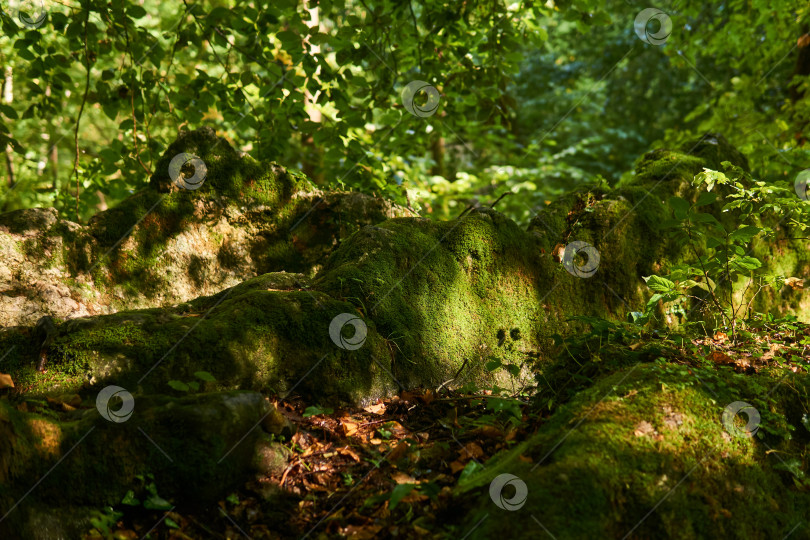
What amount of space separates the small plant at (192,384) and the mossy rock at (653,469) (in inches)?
49.7

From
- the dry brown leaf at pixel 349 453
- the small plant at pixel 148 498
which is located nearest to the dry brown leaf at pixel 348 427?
the dry brown leaf at pixel 349 453

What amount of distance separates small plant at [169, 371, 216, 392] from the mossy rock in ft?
4.14

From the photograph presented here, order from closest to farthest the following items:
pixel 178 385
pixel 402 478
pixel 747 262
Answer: pixel 402 478
pixel 178 385
pixel 747 262

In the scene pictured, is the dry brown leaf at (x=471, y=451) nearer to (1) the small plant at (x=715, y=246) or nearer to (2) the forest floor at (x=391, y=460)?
(2) the forest floor at (x=391, y=460)

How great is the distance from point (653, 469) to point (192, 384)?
1.95 meters

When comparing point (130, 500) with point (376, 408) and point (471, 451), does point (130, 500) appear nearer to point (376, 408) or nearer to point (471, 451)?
point (376, 408)

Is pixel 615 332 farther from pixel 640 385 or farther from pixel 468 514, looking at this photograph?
pixel 468 514

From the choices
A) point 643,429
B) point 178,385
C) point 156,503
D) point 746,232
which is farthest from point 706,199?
point 156,503

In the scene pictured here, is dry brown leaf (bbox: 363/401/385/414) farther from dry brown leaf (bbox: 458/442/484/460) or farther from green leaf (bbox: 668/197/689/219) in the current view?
green leaf (bbox: 668/197/689/219)

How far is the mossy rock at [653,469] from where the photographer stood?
67.3 inches

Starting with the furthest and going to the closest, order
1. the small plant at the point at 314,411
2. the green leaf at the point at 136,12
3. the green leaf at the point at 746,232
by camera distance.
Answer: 1. the green leaf at the point at 136,12
2. the green leaf at the point at 746,232
3. the small plant at the point at 314,411

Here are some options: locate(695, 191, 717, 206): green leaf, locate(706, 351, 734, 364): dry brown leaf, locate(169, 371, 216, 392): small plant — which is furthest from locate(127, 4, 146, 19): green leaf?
locate(706, 351, 734, 364): dry brown leaf

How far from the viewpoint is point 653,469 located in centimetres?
188

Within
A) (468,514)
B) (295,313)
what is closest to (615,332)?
(468,514)
